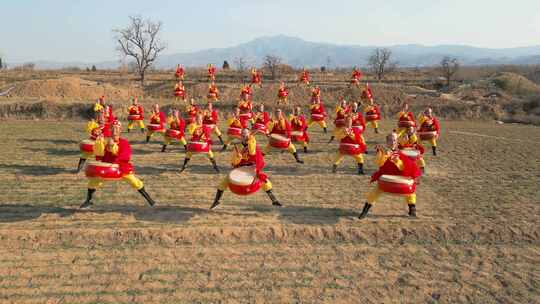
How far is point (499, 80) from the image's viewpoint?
42219mm

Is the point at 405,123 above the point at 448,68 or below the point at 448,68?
below

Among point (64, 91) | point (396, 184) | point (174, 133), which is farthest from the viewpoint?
point (64, 91)

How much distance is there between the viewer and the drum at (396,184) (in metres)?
7.74

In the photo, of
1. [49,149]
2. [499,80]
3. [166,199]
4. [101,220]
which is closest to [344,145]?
[166,199]

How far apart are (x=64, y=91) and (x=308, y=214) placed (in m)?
29.0

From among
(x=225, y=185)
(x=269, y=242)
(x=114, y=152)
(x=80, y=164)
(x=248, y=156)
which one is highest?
(x=114, y=152)

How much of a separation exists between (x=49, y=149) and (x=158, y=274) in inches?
437

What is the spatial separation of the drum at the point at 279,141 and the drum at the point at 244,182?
4.13m

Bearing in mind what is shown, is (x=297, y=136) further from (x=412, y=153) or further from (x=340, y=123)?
(x=412, y=153)

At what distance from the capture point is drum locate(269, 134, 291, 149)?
39.3 feet

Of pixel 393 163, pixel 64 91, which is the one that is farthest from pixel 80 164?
pixel 64 91

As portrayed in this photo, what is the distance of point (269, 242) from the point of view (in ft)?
23.9

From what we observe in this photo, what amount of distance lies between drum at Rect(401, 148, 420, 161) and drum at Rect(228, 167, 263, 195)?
188 inches

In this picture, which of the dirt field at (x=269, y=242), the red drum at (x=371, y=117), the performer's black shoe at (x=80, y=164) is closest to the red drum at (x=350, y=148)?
the dirt field at (x=269, y=242)
